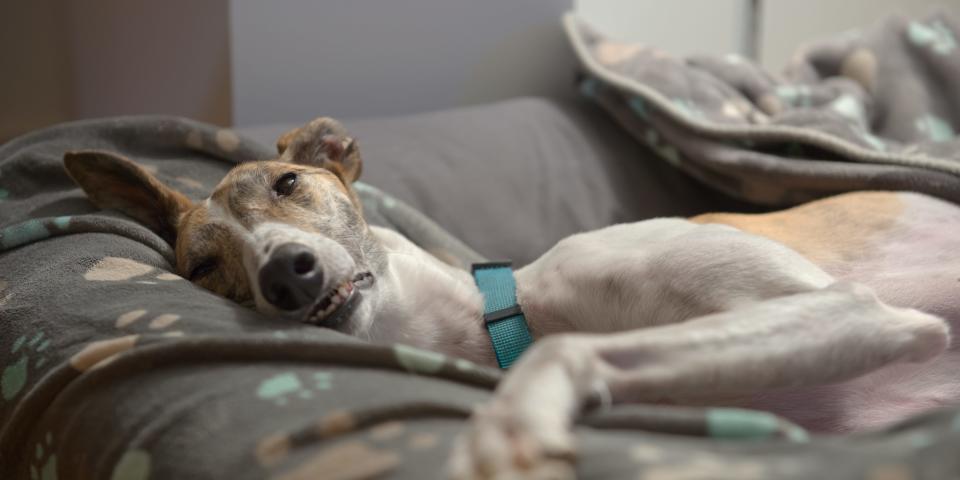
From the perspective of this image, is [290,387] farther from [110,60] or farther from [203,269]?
[110,60]

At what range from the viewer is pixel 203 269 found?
1.76 m

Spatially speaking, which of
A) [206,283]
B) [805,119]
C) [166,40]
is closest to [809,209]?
[805,119]

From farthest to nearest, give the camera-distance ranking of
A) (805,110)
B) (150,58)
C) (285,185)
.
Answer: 1. (150,58)
2. (805,110)
3. (285,185)

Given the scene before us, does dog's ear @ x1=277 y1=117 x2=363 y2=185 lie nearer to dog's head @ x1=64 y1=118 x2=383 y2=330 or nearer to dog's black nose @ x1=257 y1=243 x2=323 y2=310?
dog's head @ x1=64 y1=118 x2=383 y2=330

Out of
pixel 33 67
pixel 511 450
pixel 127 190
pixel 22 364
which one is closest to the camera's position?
pixel 511 450

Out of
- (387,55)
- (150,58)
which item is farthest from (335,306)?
(150,58)

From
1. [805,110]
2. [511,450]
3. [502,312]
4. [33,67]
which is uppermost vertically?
[511,450]

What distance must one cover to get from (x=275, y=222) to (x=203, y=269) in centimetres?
18

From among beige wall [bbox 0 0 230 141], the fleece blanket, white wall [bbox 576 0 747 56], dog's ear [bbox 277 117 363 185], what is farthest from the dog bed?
white wall [bbox 576 0 747 56]

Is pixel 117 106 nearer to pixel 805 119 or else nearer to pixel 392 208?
pixel 392 208

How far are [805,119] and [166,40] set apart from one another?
2056 mm

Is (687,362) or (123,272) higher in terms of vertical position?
(687,362)

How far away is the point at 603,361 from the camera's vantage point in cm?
110

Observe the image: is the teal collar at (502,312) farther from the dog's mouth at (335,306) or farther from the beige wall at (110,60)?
the beige wall at (110,60)
